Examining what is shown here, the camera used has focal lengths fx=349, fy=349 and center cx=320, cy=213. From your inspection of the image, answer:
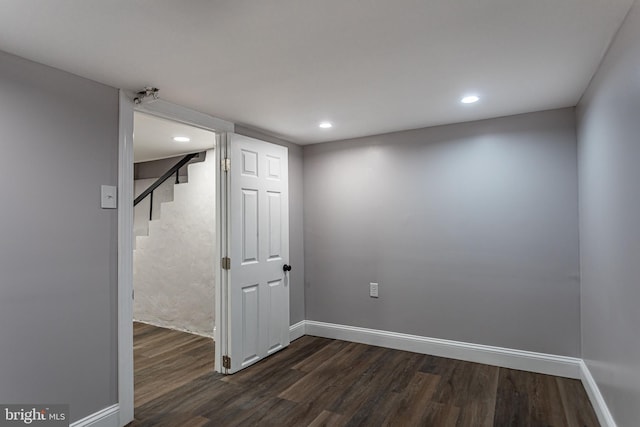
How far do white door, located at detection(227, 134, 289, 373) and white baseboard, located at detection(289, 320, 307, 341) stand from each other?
18 cm

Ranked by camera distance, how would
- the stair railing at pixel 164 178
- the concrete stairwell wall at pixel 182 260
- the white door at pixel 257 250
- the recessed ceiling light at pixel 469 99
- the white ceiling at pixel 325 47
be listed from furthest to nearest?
the stair railing at pixel 164 178 < the concrete stairwell wall at pixel 182 260 < the white door at pixel 257 250 < the recessed ceiling light at pixel 469 99 < the white ceiling at pixel 325 47

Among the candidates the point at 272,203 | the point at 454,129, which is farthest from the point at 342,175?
the point at 454,129

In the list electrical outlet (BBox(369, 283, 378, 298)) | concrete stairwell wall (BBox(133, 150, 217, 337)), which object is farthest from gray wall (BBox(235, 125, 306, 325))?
concrete stairwell wall (BBox(133, 150, 217, 337))

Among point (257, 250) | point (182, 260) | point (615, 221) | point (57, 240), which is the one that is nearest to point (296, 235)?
point (257, 250)

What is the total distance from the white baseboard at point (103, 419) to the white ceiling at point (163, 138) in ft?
6.76

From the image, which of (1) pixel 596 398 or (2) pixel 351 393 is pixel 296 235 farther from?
(1) pixel 596 398

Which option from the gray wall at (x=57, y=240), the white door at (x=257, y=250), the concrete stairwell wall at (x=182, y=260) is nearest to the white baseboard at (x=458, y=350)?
the white door at (x=257, y=250)

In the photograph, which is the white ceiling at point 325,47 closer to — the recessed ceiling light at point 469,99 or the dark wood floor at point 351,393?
the recessed ceiling light at point 469,99

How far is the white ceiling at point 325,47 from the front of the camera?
151 centimetres

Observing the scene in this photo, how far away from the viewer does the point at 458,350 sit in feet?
10.8

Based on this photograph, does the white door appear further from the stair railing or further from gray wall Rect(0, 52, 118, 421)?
the stair railing

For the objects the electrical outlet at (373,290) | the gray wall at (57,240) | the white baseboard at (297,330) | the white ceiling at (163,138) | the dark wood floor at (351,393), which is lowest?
the dark wood floor at (351,393)

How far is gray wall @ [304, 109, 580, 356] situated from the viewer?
9.57 feet

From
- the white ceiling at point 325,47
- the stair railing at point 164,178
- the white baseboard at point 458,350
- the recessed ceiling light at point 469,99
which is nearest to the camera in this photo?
the white ceiling at point 325,47
